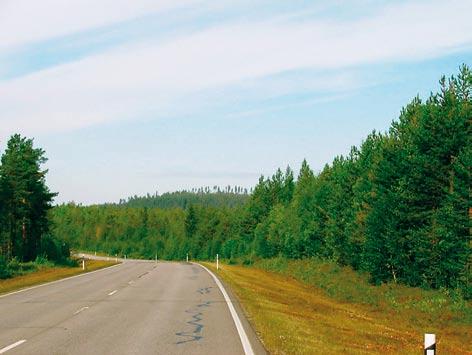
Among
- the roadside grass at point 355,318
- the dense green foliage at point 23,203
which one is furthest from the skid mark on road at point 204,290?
the dense green foliage at point 23,203

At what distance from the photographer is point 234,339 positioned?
13.2 meters

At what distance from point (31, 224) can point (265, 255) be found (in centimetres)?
3926

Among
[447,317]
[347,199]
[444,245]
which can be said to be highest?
[347,199]

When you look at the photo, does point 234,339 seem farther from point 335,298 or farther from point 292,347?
point 335,298

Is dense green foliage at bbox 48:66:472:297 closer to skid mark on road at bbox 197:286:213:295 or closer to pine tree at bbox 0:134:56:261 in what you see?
skid mark on road at bbox 197:286:213:295

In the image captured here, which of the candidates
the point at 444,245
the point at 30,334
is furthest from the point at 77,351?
the point at 444,245

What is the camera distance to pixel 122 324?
15477 millimetres

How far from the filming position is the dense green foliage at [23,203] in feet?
214

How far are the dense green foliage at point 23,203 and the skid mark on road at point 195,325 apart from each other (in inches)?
1882

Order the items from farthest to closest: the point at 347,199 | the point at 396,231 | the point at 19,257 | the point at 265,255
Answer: the point at 265,255
the point at 19,257
the point at 347,199
the point at 396,231

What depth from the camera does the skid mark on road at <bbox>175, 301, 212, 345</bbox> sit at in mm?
13188

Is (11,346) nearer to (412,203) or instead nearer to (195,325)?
(195,325)

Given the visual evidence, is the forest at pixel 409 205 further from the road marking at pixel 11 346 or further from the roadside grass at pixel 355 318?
the road marking at pixel 11 346

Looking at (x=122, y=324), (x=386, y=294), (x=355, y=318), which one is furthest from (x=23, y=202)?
(x=122, y=324)
